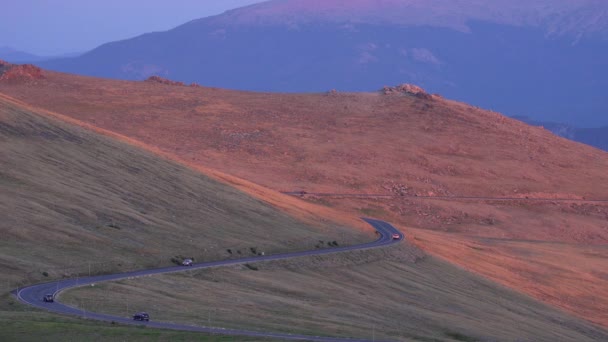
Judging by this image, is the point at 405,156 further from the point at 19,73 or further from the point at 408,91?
the point at 19,73

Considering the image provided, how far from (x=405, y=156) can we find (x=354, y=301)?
77.6 metres

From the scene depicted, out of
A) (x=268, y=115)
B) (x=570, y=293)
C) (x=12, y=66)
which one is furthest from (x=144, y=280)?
(x=12, y=66)

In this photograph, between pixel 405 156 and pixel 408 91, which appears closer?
pixel 405 156

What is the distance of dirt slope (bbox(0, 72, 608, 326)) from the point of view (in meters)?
102

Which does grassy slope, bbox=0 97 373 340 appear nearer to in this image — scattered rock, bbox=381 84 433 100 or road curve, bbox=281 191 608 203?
road curve, bbox=281 191 608 203

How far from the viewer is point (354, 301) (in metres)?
55.6

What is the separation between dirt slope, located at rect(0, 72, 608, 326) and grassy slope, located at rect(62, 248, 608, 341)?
42.7 feet

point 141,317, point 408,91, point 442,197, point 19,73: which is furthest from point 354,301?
point 408,91

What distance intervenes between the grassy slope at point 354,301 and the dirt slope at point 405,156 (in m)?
13.0

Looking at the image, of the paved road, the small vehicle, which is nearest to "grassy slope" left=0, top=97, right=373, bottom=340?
the paved road

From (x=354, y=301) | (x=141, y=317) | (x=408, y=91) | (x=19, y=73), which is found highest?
(x=408, y=91)

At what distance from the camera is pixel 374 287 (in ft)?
208

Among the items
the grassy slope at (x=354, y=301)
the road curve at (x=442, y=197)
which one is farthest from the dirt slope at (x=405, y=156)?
the grassy slope at (x=354, y=301)

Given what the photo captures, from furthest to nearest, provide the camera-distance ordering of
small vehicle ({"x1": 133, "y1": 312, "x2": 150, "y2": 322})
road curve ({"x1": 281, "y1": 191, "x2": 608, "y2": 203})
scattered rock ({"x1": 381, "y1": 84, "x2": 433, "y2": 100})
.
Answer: scattered rock ({"x1": 381, "y1": 84, "x2": 433, "y2": 100}) < road curve ({"x1": 281, "y1": 191, "x2": 608, "y2": 203}) < small vehicle ({"x1": 133, "y1": 312, "x2": 150, "y2": 322})
